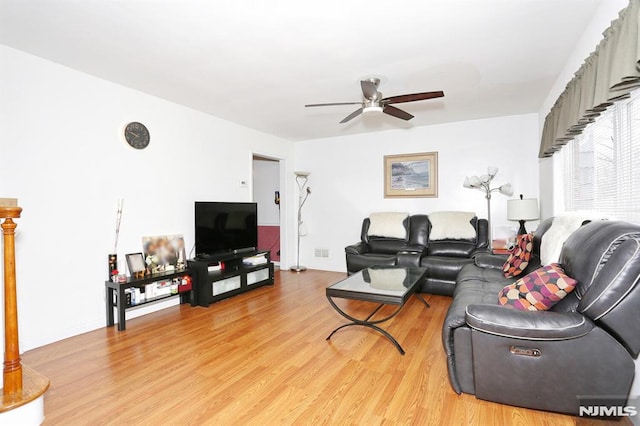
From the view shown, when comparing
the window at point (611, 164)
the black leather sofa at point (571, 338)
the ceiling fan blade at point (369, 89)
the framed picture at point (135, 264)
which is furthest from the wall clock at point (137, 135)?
the window at point (611, 164)

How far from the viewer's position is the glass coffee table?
2568mm

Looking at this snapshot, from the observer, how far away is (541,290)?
1868mm

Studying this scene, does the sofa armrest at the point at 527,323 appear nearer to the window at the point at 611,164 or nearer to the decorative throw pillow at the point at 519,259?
the window at the point at 611,164

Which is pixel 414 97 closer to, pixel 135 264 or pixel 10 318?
pixel 10 318

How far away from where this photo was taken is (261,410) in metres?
1.85

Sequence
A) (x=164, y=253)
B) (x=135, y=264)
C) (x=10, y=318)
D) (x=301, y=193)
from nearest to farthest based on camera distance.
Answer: (x=10, y=318), (x=135, y=264), (x=164, y=253), (x=301, y=193)

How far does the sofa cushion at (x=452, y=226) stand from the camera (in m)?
4.48

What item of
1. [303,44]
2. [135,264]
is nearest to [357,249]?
[135,264]

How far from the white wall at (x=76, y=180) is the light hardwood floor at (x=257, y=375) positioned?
423 millimetres

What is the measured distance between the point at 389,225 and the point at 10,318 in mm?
4325

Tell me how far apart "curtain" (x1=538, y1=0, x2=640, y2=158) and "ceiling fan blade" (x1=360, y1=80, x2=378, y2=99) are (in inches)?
61.3

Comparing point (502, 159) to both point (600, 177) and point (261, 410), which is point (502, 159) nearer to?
point (600, 177)

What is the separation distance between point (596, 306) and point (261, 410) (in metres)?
1.88

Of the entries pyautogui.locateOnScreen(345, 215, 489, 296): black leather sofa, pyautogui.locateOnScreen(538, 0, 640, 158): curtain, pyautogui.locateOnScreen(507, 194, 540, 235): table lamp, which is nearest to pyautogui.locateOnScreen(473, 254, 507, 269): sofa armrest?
pyautogui.locateOnScreen(345, 215, 489, 296): black leather sofa
